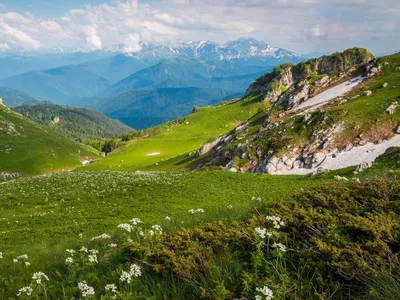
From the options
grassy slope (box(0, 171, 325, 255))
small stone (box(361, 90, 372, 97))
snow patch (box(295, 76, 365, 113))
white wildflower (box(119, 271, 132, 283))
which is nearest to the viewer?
white wildflower (box(119, 271, 132, 283))

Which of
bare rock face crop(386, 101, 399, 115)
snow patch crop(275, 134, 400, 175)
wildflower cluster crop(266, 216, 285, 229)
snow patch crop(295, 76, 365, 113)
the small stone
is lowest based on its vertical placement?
snow patch crop(275, 134, 400, 175)

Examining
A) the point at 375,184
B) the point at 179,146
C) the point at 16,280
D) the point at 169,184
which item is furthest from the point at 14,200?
the point at 179,146

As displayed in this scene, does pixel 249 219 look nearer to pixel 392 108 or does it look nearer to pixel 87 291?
pixel 87 291

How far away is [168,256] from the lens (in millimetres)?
6406

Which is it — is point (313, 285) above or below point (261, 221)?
below

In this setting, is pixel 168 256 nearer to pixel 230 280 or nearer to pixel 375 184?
pixel 230 280

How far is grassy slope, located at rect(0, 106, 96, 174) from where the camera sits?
10106cm

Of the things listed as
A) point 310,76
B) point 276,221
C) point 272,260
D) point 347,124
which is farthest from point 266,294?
point 310,76

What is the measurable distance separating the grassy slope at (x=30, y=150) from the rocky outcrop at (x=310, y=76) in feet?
266

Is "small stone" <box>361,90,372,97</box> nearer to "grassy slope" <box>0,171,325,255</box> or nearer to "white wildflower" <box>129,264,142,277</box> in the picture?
"grassy slope" <box>0,171,325,255</box>

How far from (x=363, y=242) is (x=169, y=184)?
25005mm

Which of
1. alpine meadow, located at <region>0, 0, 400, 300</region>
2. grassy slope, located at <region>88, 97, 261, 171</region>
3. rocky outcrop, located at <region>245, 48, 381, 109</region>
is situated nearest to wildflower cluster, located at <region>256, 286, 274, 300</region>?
alpine meadow, located at <region>0, 0, 400, 300</region>

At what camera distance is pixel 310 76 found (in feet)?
234

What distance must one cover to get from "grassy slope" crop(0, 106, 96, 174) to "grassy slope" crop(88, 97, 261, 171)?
954 inches
